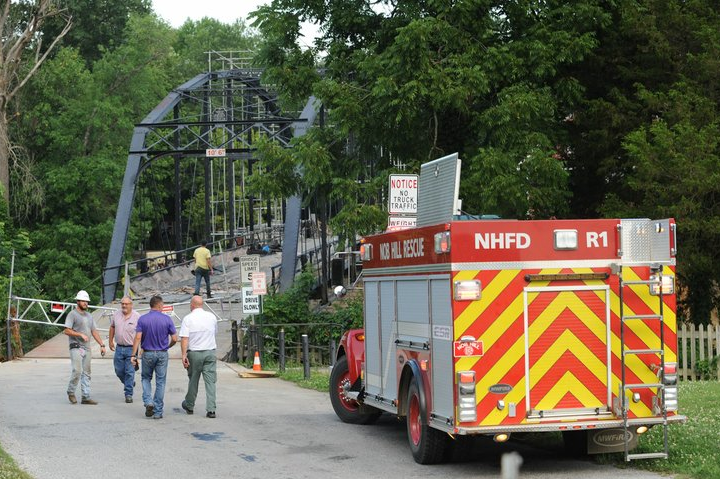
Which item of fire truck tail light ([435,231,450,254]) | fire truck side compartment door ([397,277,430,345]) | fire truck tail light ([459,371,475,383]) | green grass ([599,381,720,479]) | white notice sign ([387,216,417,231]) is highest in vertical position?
white notice sign ([387,216,417,231])

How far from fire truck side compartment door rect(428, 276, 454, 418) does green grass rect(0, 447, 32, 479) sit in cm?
422

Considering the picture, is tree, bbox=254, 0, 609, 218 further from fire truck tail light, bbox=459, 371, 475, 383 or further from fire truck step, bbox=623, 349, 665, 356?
fire truck tail light, bbox=459, 371, 475, 383

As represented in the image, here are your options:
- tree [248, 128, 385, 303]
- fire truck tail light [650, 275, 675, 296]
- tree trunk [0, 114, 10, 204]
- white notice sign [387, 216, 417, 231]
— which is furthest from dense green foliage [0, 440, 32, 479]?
tree trunk [0, 114, 10, 204]

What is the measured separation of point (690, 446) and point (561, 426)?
6.17 feet

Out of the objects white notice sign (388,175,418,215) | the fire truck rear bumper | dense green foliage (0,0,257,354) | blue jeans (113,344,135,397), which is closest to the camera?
the fire truck rear bumper

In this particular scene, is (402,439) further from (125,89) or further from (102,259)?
(125,89)

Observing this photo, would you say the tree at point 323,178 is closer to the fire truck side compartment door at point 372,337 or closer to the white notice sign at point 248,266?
the white notice sign at point 248,266

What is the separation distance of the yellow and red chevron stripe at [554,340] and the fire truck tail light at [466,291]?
6cm

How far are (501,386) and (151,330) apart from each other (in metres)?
7.59

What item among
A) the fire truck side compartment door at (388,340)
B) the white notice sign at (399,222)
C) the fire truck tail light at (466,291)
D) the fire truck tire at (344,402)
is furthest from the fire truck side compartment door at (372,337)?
the fire truck tail light at (466,291)

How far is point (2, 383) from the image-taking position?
2338cm

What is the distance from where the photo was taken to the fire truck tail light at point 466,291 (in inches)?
436

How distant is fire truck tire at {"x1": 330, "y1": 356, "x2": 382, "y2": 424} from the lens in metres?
15.7

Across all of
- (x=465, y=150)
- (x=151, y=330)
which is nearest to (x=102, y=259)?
(x=465, y=150)
